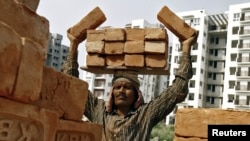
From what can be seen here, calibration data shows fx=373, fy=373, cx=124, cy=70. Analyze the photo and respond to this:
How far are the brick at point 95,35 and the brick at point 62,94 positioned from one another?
231cm

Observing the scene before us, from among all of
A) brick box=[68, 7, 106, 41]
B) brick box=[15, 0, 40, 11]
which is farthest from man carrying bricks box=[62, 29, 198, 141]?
brick box=[15, 0, 40, 11]

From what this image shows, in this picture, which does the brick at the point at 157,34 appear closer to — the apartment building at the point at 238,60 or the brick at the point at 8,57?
the brick at the point at 8,57

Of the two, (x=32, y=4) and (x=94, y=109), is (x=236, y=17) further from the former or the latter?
(x=32, y=4)

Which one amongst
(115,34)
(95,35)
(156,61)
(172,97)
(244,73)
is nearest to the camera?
(156,61)

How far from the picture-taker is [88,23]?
5207 millimetres

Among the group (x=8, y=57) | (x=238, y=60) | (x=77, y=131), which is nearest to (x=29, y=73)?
(x=8, y=57)

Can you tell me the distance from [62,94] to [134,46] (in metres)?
2.35

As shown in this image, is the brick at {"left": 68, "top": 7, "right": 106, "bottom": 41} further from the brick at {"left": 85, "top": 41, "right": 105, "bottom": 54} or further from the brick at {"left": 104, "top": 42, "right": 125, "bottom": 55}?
the brick at {"left": 104, "top": 42, "right": 125, "bottom": 55}

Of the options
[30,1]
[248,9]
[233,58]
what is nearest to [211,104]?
[233,58]

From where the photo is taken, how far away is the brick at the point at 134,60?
4.67 meters

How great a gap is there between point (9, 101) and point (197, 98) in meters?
41.3

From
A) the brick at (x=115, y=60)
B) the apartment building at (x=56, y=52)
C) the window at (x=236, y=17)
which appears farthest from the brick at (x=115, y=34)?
the apartment building at (x=56, y=52)

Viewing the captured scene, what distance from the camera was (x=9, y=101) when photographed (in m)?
1.78

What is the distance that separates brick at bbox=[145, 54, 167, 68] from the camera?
461cm
